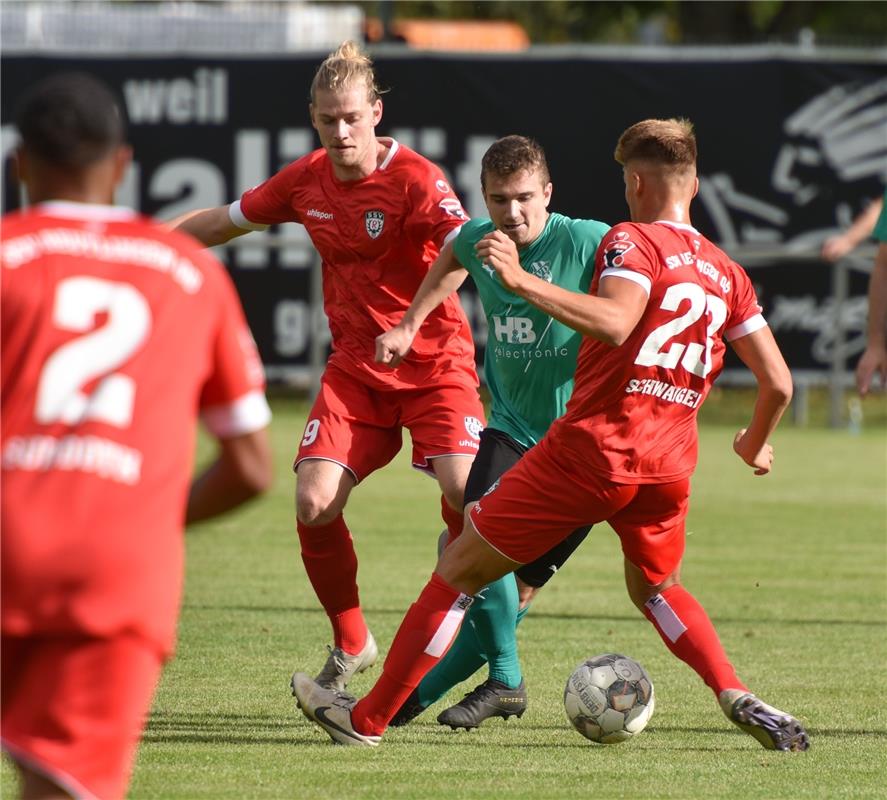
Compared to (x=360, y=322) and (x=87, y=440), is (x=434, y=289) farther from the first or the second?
(x=87, y=440)

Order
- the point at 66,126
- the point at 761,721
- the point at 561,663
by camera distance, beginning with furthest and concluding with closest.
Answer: the point at 561,663 → the point at 761,721 → the point at 66,126

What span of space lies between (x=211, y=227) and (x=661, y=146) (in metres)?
2.17

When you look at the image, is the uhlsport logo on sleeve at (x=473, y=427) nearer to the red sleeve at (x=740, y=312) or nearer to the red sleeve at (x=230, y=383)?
the red sleeve at (x=740, y=312)

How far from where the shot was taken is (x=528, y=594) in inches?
256

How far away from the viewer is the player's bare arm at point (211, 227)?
6691mm

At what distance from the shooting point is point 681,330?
523 cm

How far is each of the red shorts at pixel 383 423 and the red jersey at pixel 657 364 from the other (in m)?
1.11

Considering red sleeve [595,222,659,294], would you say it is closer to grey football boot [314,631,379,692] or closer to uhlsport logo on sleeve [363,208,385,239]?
uhlsport logo on sleeve [363,208,385,239]

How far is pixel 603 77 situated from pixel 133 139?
518 centimetres

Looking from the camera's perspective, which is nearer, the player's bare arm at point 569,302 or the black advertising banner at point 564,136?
the player's bare arm at point 569,302

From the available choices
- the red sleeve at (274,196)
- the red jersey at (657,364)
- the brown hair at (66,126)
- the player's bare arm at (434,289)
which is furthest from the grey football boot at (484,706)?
the brown hair at (66,126)

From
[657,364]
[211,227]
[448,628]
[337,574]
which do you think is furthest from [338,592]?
[657,364]

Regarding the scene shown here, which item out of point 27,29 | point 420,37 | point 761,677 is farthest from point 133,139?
point 761,677

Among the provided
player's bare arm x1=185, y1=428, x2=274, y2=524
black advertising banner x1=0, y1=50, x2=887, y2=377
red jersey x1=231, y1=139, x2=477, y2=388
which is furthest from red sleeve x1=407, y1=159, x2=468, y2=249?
black advertising banner x1=0, y1=50, x2=887, y2=377
